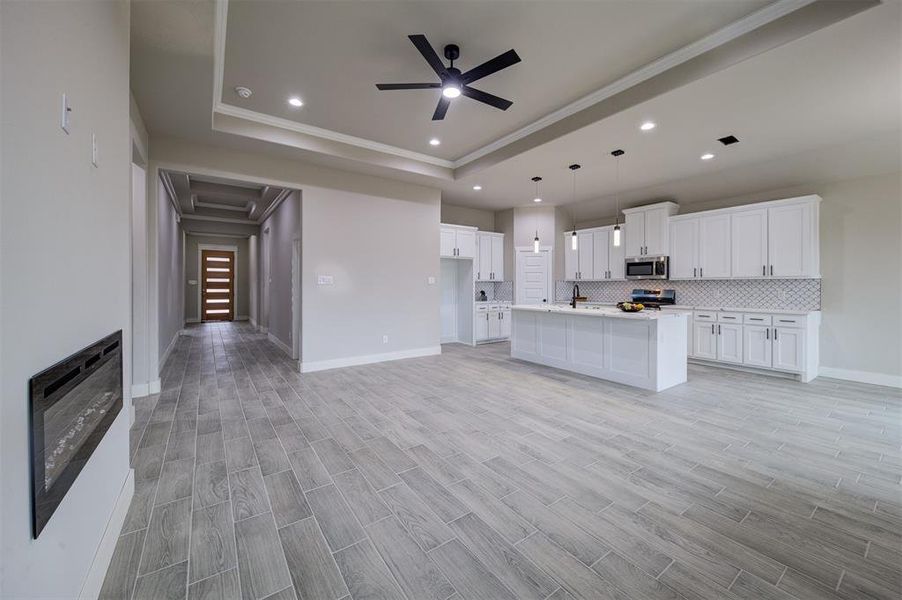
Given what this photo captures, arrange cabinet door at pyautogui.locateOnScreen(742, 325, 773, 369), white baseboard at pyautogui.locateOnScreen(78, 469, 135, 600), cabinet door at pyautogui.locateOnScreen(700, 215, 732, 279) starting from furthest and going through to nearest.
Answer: cabinet door at pyautogui.locateOnScreen(700, 215, 732, 279) → cabinet door at pyautogui.locateOnScreen(742, 325, 773, 369) → white baseboard at pyautogui.locateOnScreen(78, 469, 135, 600)

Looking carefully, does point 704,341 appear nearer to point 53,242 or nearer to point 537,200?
point 537,200

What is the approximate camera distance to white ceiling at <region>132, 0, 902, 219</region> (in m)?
2.64

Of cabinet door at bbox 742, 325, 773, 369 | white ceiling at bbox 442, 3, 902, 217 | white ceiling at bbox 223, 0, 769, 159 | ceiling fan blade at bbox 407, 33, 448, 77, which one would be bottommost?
cabinet door at bbox 742, 325, 773, 369

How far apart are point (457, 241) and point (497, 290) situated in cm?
192

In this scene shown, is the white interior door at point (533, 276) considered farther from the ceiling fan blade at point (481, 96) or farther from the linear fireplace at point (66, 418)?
the linear fireplace at point (66, 418)

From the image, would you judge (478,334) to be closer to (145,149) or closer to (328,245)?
(328,245)

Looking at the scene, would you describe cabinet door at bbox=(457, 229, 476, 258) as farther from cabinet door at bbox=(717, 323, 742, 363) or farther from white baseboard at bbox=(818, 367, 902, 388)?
white baseboard at bbox=(818, 367, 902, 388)

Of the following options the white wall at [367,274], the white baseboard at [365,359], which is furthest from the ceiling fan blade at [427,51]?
the white baseboard at [365,359]

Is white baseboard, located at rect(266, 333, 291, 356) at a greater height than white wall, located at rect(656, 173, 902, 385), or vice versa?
white wall, located at rect(656, 173, 902, 385)

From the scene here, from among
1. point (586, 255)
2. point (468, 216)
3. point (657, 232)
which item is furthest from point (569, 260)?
point (468, 216)

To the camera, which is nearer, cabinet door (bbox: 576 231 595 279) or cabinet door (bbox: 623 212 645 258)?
cabinet door (bbox: 623 212 645 258)

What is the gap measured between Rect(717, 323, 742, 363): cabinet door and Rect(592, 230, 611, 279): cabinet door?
2.25 meters

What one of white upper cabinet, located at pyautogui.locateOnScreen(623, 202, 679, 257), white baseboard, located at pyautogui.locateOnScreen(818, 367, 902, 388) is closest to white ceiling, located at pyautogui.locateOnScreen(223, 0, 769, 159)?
white upper cabinet, located at pyautogui.locateOnScreen(623, 202, 679, 257)

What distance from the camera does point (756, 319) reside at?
525 centimetres
